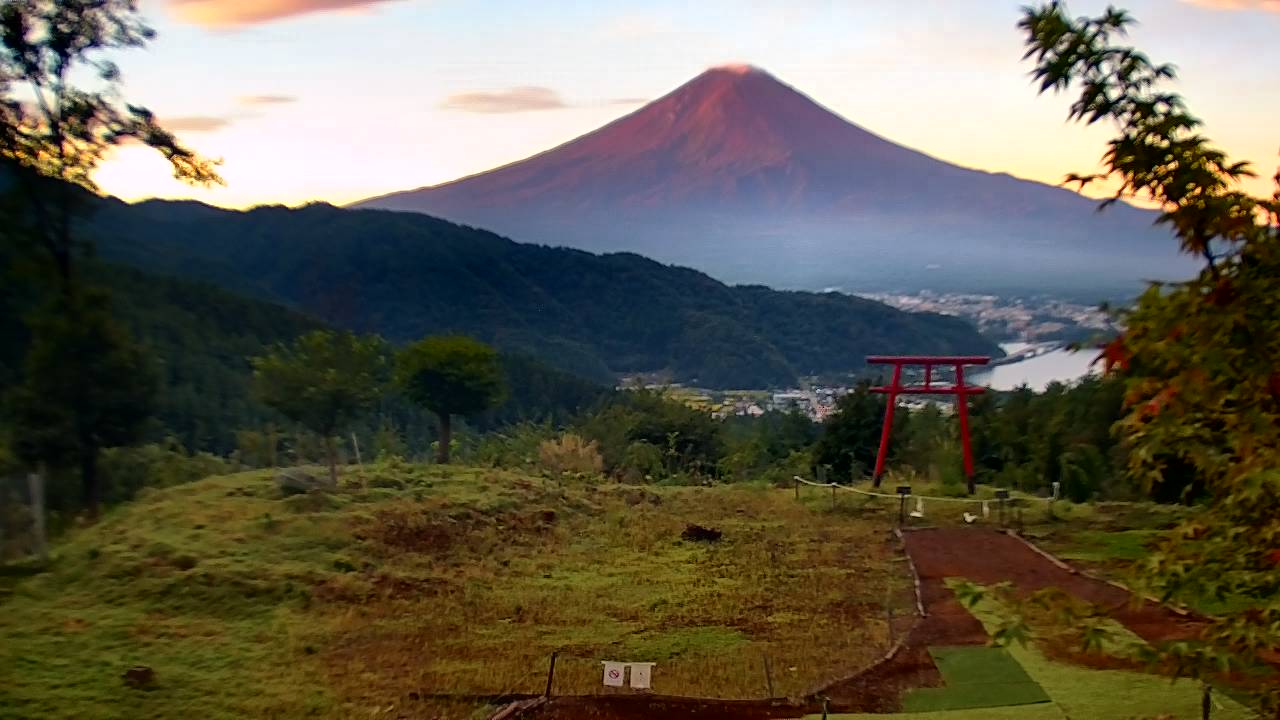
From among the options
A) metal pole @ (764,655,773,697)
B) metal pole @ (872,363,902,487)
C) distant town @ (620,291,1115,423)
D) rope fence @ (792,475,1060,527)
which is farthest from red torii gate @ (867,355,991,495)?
metal pole @ (764,655,773,697)

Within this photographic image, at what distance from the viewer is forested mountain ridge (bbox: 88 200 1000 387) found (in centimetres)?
4819

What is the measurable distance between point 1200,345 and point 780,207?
11704cm

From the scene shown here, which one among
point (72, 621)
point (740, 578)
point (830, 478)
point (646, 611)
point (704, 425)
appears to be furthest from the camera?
point (704, 425)

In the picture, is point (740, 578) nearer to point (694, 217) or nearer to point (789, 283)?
point (789, 283)

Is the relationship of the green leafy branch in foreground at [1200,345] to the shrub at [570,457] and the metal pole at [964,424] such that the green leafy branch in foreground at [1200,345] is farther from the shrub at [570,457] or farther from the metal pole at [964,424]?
the shrub at [570,457]

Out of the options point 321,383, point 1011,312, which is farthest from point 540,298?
point 321,383

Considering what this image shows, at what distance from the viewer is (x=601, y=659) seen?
6742mm

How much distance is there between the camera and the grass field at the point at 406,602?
5930 millimetres

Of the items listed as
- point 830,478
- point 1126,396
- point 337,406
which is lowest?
point 830,478

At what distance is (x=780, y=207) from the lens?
385ft

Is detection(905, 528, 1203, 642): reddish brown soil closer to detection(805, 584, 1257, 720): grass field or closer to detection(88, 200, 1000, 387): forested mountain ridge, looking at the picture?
detection(805, 584, 1257, 720): grass field

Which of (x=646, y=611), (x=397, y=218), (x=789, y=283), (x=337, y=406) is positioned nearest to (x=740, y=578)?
(x=646, y=611)

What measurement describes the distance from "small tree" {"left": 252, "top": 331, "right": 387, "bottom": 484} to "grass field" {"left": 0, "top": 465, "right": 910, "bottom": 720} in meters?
0.89

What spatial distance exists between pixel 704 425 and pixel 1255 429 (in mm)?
18784
